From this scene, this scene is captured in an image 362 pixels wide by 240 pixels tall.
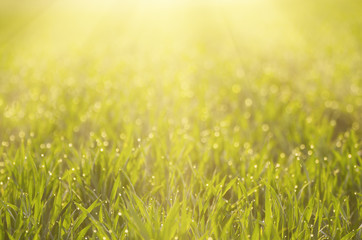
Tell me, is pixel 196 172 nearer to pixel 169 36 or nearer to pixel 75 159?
pixel 75 159

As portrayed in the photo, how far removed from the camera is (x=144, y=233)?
1326mm

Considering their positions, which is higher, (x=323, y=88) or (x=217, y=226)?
(x=217, y=226)

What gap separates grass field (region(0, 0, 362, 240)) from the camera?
4.84 feet

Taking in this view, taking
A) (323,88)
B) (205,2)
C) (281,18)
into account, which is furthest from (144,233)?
(205,2)

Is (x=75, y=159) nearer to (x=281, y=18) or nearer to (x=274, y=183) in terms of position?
(x=274, y=183)

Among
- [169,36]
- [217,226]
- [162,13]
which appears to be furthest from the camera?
[162,13]

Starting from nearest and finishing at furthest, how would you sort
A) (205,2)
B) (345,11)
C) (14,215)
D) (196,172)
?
1. (14,215)
2. (196,172)
3. (345,11)
4. (205,2)

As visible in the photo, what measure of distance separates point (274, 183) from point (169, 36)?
5.55m

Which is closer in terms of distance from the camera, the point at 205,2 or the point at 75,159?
the point at 75,159

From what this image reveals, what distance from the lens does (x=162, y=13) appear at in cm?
1095

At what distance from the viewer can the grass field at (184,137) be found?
1475mm

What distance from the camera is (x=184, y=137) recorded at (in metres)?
2.18

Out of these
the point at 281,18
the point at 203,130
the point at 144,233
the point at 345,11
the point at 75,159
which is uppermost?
the point at 75,159

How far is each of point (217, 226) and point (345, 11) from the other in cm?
838
